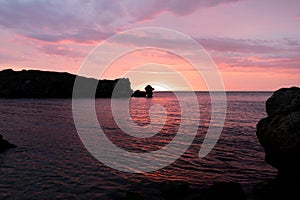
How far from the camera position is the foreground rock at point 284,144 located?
11117mm

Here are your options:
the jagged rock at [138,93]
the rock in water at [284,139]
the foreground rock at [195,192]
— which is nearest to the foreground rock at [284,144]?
the rock in water at [284,139]

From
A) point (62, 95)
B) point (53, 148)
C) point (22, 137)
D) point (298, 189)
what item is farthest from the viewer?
point (62, 95)

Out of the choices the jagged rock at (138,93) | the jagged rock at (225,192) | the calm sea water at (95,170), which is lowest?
the calm sea water at (95,170)

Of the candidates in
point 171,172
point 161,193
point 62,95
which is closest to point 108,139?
point 171,172

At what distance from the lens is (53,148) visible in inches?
904

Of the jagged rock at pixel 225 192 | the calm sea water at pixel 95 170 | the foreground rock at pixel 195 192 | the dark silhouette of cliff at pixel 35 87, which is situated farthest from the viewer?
the dark silhouette of cliff at pixel 35 87

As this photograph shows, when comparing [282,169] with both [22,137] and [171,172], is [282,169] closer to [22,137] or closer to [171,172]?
[171,172]

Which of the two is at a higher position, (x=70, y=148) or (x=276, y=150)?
(x=276, y=150)

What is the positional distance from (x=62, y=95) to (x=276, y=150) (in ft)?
475

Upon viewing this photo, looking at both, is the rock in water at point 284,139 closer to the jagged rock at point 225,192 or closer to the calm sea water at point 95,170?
the jagged rock at point 225,192

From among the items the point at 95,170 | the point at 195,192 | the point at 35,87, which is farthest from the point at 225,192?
the point at 35,87

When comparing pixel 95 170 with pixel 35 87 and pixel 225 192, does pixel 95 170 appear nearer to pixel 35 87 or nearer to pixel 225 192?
pixel 225 192

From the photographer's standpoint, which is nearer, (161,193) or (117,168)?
(161,193)

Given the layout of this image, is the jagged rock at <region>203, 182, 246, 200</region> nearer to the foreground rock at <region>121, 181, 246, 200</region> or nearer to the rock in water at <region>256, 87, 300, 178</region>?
the foreground rock at <region>121, 181, 246, 200</region>
